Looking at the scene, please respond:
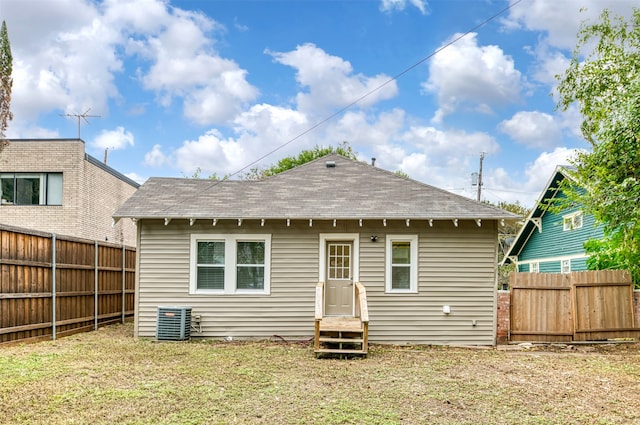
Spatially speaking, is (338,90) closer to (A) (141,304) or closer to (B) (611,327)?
(A) (141,304)

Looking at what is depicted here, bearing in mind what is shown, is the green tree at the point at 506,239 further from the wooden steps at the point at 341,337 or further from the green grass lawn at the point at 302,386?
the green grass lawn at the point at 302,386

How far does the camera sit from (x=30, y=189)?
17719 mm

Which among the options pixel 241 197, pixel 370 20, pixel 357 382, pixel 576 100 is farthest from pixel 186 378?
pixel 576 100

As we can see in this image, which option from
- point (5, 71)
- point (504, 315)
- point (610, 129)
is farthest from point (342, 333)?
point (5, 71)

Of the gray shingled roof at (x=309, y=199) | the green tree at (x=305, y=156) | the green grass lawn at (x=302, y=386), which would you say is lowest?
the green grass lawn at (x=302, y=386)

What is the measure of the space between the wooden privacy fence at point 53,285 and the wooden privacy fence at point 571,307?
9096mm

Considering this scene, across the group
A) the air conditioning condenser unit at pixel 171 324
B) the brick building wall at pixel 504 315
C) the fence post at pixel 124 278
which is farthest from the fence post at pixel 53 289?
the brick building wall at pixel 504 315

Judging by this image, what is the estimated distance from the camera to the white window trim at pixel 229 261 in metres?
10.3

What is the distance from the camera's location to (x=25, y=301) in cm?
891

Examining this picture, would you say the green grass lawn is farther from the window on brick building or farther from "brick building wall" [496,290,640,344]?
the window on brick building

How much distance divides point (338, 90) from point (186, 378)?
10.4 meters

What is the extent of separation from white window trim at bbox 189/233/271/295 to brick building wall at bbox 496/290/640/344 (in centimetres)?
483

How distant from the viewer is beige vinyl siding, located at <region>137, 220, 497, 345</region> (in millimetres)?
10227

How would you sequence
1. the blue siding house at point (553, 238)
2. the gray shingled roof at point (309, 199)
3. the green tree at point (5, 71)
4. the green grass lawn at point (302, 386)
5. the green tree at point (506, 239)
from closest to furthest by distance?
the green grass lawn at point (302, 386) → the gray shingled roof at point (309, 199) → the green tree at point (5, 71) → the blue siding house at point (553, 238) → the green tree at point (506, 239)
